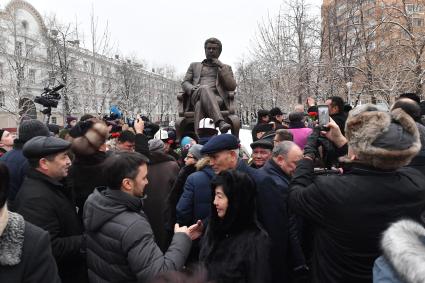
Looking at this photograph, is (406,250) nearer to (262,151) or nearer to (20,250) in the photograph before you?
(20,250)

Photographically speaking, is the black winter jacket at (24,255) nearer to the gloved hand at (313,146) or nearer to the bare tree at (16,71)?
the gloved hand at (313,146)

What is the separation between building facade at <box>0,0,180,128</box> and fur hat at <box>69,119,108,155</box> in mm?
17429

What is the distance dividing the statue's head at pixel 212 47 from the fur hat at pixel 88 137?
192 inches

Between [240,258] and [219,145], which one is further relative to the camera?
[219,145]

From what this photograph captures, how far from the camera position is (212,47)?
803 centimetres

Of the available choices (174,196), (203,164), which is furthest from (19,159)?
(203,164)

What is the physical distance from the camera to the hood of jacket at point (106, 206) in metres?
2.20

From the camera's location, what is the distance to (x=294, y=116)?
18.2ft

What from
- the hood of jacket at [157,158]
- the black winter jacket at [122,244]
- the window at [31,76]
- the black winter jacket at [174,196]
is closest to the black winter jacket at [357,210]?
the black winter jacket at [122,244]

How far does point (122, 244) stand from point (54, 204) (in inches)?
30.5

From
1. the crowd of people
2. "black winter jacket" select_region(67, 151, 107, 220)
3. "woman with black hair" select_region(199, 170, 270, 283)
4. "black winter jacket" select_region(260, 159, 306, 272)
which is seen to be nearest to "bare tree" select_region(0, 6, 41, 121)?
"black winter jacket" select_region(67, 151, 107, 220)

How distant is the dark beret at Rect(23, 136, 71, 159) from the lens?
2.75 m

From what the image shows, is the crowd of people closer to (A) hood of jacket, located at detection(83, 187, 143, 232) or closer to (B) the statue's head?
(A) hood of jacket, located at detection(83, 187, 143, 232)

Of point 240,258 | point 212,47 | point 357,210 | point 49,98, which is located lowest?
point 240,258
